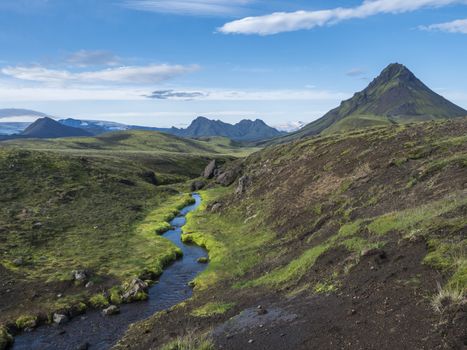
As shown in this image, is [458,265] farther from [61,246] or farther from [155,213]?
[155,213]

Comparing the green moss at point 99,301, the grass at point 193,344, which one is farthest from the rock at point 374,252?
the green moss at point 99,301

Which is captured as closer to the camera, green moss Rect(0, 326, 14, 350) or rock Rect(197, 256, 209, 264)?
green moss Rect(0, 326, 14, 350)

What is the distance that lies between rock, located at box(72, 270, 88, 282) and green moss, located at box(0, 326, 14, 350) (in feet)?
42.6

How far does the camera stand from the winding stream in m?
35.4

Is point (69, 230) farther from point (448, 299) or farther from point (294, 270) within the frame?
point (448, 299)

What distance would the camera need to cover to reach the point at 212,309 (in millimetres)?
34938

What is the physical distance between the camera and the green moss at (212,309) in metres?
33.8

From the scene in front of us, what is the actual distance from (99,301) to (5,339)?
10.2 metres

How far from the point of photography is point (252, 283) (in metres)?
39.9

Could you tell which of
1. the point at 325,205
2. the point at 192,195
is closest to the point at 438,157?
the point at 325,205

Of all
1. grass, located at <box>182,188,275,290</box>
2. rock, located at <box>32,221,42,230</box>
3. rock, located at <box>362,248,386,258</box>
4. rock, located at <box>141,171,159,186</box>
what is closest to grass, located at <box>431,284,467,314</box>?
rock, located at <box>362,248,386,258</box>

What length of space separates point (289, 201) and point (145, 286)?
31208 millimetres

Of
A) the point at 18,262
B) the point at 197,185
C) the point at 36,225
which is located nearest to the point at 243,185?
the point at 36,225

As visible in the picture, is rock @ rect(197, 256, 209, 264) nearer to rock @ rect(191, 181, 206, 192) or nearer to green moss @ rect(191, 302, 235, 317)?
green moss @ rect(191, 302, 235, 317)
